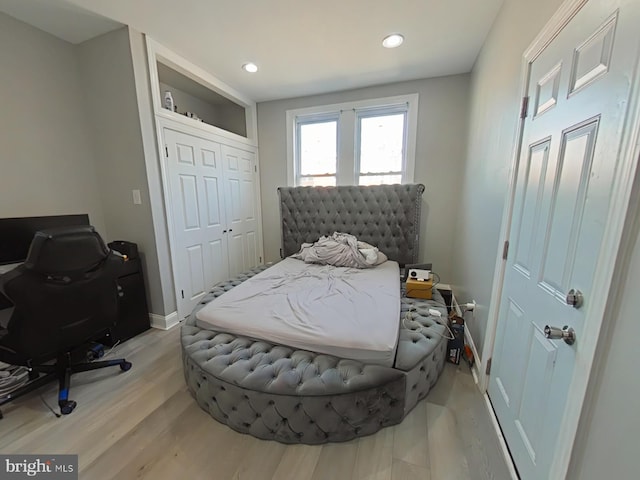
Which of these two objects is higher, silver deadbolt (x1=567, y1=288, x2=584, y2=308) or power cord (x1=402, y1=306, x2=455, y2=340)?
silver deadbolt (x1=567, y1=288, x2=584, y2=308)

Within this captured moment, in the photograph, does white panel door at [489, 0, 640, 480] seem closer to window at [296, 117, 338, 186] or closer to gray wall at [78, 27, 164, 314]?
window at [296, 117, 338, 186]

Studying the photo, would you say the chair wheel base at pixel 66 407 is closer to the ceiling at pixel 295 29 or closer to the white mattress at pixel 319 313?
the white mattress at pixel 319 313

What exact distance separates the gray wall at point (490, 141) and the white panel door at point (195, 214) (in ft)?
9.45

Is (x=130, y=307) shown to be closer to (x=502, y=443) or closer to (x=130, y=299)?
(x=130, y=299)

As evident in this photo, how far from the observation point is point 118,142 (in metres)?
2.37

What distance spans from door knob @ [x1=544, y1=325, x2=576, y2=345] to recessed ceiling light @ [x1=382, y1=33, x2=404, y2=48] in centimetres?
248

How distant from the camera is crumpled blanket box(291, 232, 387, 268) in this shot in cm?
292

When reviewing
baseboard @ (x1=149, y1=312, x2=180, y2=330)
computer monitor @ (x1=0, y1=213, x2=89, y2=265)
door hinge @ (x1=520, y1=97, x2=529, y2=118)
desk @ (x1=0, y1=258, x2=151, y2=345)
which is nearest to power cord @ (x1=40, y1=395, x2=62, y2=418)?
desk @ (x1=0, y1=258, x2=151, y2=345)

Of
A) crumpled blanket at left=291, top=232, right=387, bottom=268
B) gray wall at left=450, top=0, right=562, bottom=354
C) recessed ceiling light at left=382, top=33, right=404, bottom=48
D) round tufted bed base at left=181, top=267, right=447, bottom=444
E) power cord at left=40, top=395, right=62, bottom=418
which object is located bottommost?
power cord at left=40, top=395, right=62, bottom=418

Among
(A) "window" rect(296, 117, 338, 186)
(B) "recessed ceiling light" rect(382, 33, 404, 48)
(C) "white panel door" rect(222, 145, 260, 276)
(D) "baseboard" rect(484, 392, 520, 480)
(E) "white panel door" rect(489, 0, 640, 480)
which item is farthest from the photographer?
(A) "window" rect(296, 117, 338, 186)

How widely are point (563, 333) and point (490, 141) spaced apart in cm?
163

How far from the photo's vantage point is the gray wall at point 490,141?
1504mm

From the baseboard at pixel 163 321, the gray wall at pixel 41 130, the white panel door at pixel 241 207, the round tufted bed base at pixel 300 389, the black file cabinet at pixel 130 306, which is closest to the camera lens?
the round tufted bed base at pixel 300 389

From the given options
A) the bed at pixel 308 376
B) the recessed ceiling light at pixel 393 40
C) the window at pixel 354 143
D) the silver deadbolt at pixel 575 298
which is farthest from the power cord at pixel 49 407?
the recessed ceiling light at pixel 393 40
